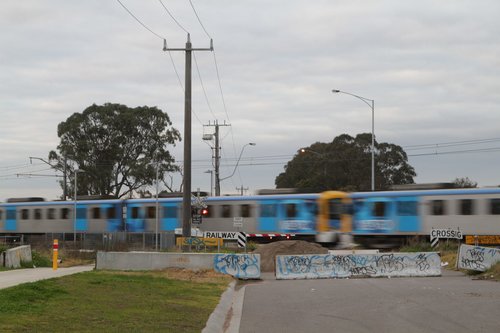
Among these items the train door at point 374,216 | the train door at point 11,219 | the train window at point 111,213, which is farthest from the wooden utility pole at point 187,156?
the train door at point 11,219

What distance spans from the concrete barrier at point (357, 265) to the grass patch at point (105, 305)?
509cm

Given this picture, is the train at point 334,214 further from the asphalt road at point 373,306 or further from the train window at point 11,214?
the asphalt road at point 373,306

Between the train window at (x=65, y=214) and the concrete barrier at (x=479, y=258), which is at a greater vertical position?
the train window at (x=65, y=214)

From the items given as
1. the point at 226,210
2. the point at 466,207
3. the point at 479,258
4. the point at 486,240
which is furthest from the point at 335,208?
the point at 479,258

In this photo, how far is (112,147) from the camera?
70875 mm

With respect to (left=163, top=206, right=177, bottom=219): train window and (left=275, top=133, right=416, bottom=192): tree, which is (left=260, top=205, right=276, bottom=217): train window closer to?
(left=163, top=206, right=177, bottom=219): train window

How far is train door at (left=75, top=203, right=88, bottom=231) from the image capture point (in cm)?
5000

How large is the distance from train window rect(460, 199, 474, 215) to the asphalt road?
1351 cm

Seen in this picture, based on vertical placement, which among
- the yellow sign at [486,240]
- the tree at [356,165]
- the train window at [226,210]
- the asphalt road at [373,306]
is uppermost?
the tree at [356,165]

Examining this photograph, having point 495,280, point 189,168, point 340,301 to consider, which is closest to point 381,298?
point 340,301

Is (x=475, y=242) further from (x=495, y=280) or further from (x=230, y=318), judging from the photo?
(x=230, y=318)

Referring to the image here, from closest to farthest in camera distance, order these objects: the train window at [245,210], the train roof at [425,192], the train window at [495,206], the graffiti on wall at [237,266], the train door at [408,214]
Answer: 1. the graffiti on wall at [237,266]
2. the train window at [495,206]
3. the train roof at [425,192]
4. the train door at [408,214]
5. the train window at [245,210]

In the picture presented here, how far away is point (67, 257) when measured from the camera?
3203 cm

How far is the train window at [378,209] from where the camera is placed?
36.4m
